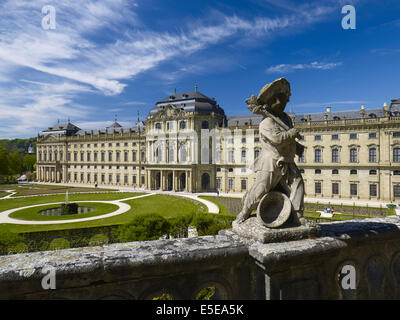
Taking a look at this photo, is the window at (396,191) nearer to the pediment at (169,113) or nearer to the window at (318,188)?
the window at (318,188)

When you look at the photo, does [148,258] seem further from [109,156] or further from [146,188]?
Answer: [109,156]

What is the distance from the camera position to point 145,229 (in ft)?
56.5

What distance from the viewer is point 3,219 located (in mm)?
27297

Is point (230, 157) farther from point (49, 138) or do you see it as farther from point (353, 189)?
point (49, 138)

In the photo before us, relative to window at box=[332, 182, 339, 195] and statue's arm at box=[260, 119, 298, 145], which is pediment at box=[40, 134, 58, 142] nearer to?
window at box=[332, 182, 339, 195]

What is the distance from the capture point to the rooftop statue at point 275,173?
4.66 metres

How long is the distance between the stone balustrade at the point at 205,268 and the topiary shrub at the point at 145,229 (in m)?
13.3

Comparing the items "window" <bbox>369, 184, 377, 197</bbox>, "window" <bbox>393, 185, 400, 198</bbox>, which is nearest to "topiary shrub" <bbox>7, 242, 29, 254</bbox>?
"window" <bbox>369, 184, 377, 197</bbox>

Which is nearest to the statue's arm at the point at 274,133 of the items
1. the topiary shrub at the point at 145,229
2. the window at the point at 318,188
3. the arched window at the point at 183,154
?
the topiary shrub at the point at 145,229

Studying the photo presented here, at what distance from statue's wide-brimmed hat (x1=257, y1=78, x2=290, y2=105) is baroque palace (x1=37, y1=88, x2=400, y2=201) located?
2621 cm

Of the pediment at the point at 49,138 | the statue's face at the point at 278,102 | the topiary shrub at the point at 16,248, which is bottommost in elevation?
the topiary shrub at the point at 16,248

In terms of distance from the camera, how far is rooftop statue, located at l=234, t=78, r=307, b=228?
466 cm

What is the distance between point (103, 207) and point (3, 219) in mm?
11066
